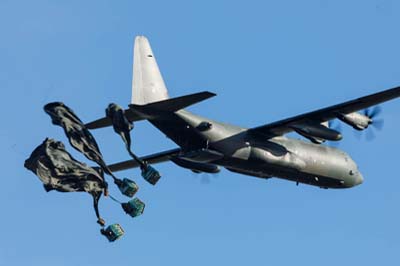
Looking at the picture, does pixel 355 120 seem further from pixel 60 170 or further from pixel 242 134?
pixel 60 170

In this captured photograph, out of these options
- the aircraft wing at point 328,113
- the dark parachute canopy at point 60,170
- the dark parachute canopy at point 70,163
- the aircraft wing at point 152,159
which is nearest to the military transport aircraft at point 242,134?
the aircraft wing at point 328,113

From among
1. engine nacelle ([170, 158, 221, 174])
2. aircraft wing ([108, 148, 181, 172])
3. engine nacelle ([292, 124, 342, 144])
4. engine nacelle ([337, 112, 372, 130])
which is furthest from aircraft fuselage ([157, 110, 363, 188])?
aircraft wing ([108, 148, 181, 172])

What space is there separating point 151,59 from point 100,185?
23497 mm

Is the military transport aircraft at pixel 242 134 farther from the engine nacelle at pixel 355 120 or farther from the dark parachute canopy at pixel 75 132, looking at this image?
the dark parachute canopy at pixel 75 132

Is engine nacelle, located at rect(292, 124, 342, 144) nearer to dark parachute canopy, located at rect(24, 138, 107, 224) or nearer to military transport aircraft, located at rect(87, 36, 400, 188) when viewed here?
military transport aircraft, located at rect(87, 36, 400, 188)

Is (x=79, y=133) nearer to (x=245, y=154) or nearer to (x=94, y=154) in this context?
(x=94, y=154)

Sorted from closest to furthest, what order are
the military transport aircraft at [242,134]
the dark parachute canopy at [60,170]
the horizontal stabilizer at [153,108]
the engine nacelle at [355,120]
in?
the dark parachute canopy at [60,170] < the horizontal stabilizer at [153,108] < the military transport aircraft at [242,134] < the engine nacelle at [355,120]

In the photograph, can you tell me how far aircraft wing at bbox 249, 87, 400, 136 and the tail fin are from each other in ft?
21.0

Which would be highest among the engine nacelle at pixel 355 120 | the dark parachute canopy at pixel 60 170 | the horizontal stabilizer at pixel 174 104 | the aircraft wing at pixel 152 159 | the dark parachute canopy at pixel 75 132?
the engine nacelle at pixel 355 120

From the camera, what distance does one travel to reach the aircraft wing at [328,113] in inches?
2096

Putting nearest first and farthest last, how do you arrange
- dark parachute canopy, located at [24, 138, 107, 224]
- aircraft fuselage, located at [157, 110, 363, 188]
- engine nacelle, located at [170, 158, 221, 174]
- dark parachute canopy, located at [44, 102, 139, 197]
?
dark parachute canopy, located at [24, 138, 107, 224] → dark parachute canopy, located at [44, 102, 139, 197] → aircraft fuselage, located at [157, 110, 363, 188] → engine nacelle, located at [170, 158, 221, 174]

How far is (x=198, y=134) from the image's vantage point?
5300 cm

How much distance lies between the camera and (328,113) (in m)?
53.9

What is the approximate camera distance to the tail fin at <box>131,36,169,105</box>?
53.0 meters
